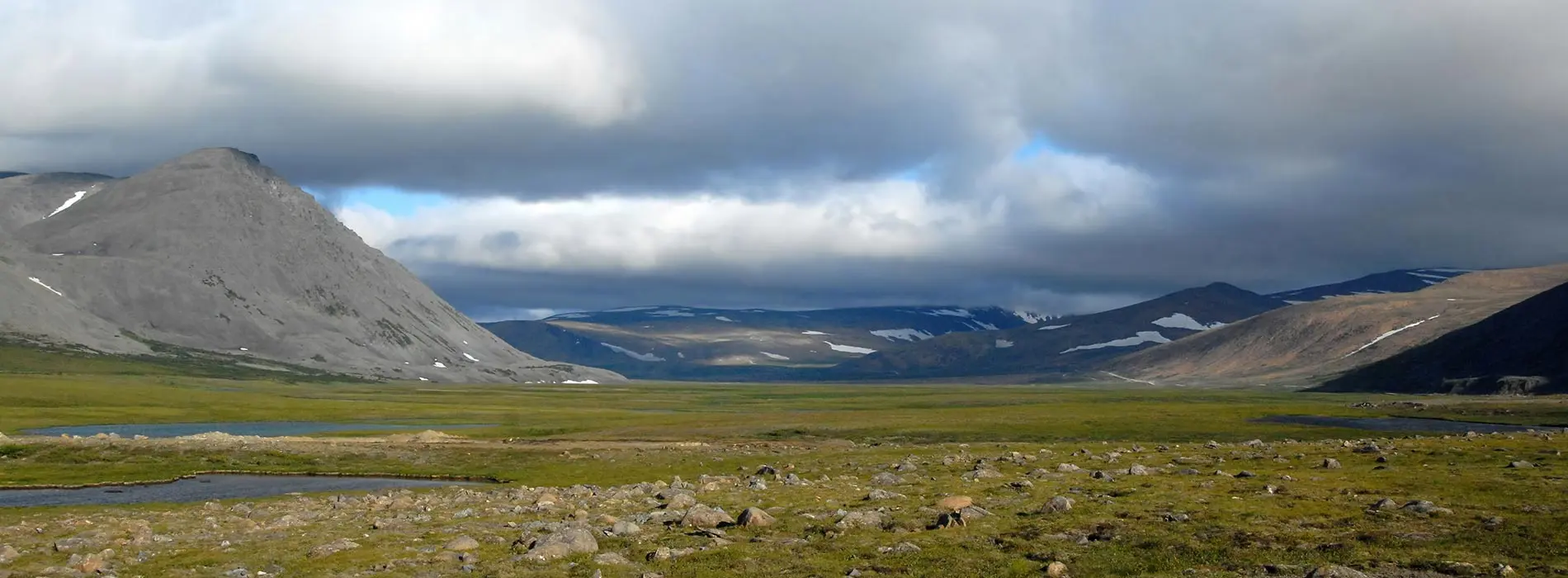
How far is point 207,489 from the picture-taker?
7706 centimetres

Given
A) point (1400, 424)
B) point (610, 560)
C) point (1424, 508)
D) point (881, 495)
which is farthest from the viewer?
point (1400, 424)

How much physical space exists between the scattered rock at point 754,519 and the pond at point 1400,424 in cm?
10665

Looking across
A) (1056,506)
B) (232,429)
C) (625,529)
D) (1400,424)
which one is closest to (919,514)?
(1056,506)

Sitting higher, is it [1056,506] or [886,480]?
[1056,506]

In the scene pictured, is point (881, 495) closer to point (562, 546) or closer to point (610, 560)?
point (562, 546)

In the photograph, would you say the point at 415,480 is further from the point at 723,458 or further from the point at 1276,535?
the point at 1276,535

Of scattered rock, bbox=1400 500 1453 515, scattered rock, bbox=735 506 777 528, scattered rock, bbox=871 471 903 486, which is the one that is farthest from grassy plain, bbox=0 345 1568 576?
scattered rock, bbox=735 506 777 528

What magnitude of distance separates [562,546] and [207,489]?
52.5 metres

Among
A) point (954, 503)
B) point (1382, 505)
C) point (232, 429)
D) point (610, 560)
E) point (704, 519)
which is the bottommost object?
point (232, 429)

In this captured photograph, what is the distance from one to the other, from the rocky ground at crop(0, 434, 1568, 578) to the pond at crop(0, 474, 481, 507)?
21.9 feet

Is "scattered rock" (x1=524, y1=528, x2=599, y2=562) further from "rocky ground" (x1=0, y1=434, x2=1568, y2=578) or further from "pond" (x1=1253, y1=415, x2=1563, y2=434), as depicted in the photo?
"pond" (x1=1253, y1=415, x2=1563, y2=434)

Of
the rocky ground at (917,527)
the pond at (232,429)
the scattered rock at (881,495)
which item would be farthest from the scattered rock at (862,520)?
the pond at (232,429)

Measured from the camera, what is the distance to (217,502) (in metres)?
63.3

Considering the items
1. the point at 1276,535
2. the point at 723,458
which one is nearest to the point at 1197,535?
the point at 1276,535
